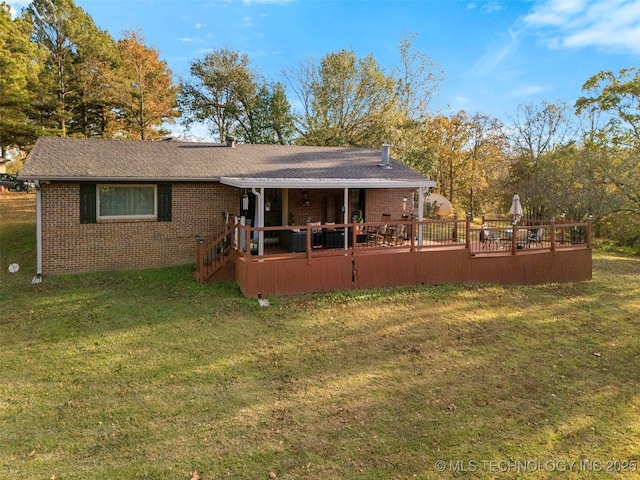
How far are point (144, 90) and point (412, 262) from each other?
24.4 metres

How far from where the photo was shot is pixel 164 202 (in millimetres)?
11086

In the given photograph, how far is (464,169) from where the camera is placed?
31.8 metres

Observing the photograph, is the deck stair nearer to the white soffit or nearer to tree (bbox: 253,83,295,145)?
the white soffit

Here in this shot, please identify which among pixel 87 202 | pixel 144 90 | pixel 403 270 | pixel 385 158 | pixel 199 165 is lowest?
pixel 403 270

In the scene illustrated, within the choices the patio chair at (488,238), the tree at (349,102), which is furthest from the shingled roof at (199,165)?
the tree at (349,102)

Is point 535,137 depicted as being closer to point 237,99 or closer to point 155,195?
point 237,99

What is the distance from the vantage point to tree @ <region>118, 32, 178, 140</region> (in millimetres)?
26344

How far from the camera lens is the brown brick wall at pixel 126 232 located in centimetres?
1023

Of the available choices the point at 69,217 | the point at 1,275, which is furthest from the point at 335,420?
the point at 1,275

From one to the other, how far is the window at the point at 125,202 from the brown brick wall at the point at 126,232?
0.51 feet

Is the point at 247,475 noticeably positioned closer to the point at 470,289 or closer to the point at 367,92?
the point at 470,289

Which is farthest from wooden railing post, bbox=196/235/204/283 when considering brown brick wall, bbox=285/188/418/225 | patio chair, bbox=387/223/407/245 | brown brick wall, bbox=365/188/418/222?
brown brick wall, bbox=365/188/418/222

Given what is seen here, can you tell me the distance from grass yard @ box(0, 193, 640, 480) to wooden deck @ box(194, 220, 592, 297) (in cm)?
52

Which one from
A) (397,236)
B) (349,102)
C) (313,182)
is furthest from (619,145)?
(313,182)
